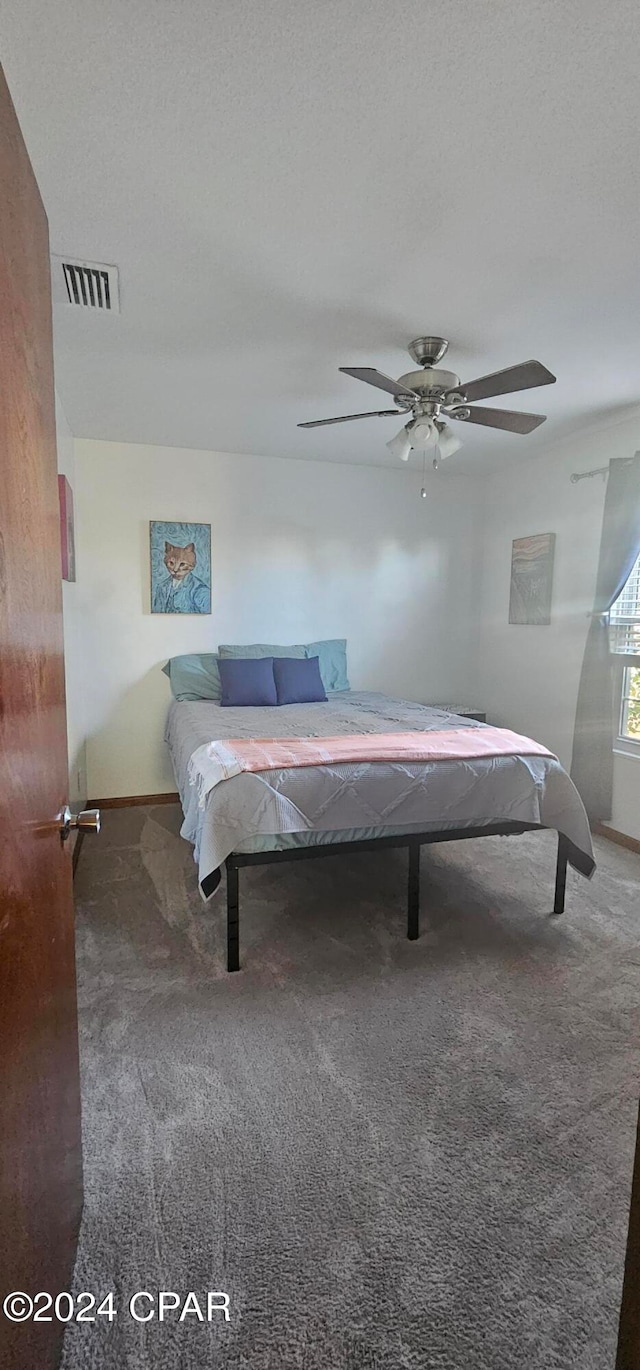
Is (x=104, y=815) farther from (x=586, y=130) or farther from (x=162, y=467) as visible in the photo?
(x=586, y=130)

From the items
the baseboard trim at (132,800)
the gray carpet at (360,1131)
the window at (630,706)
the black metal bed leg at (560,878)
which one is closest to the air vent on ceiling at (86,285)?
the gray carpet at (360,1131)

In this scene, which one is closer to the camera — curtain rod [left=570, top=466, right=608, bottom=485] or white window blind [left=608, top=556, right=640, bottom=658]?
white window blind [left=608, top=556, right=640, bottom=658]

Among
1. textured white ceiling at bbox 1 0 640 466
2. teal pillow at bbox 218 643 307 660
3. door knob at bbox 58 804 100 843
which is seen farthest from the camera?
teal pillow at bbox 218 643 307 660

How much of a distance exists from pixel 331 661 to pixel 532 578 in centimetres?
157

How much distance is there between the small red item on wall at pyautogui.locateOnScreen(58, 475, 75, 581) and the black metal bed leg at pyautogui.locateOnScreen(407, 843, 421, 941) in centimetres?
218

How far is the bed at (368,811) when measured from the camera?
2139 millimetres

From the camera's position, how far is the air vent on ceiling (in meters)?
1.96

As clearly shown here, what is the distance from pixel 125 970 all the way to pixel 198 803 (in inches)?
25.3

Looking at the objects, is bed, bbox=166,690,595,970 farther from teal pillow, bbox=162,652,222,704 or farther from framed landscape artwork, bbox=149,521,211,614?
framed landscape artwork, bbox=149,521,211,614

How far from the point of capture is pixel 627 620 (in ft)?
11.6

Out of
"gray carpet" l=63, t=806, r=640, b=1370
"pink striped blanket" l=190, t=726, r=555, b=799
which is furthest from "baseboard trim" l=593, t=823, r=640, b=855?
"pink striped blanket" l=190, t=726, r=555, b=799

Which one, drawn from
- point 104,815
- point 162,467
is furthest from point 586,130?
point 104,815

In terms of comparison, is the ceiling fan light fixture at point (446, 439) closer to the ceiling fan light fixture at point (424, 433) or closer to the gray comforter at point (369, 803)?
the ceiling fan light fixture at point (424, 433)

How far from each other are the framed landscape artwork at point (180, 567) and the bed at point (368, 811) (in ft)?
5.26
